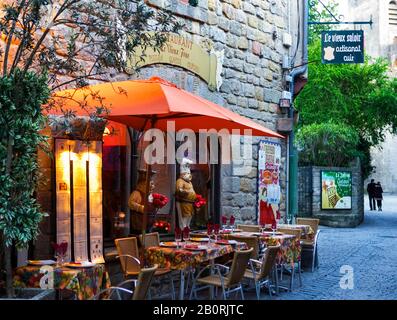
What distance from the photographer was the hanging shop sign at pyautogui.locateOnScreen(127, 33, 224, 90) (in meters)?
8.10

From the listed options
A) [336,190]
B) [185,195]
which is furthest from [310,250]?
[336,190]

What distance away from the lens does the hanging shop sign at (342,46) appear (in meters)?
11.4

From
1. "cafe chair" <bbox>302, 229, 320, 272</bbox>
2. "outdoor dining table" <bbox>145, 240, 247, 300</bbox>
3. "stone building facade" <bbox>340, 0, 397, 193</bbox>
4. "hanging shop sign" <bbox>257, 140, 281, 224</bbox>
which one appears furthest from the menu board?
"stone building facade" <bbox>340, 0, 397, 193</bbox>

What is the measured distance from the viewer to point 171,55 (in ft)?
27.6

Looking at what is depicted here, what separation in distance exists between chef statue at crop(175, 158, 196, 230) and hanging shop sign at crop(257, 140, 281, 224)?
7.36ft

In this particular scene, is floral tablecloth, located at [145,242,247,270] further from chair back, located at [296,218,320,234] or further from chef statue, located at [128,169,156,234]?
chair back, located at [296,218,320,234]

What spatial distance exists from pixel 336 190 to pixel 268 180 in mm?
8692

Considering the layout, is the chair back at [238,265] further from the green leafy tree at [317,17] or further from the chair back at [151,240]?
the green leafy tree at [317,17]

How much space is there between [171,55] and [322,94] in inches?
603

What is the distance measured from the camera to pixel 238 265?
6266 millimetres

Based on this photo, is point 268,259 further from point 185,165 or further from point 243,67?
point 243,67

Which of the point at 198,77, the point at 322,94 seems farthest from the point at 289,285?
the point at 322,94

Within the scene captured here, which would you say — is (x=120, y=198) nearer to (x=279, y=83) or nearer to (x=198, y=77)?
(x=198, y=77)

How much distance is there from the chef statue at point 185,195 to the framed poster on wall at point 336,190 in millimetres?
10869
